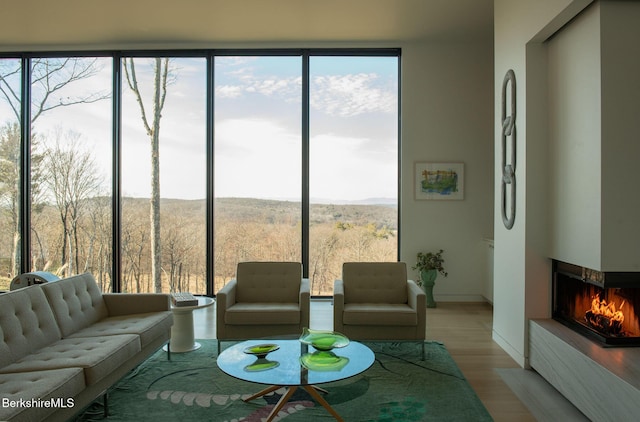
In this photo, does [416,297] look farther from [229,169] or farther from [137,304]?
[229,169]

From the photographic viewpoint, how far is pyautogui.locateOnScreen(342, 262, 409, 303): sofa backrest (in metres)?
4.57

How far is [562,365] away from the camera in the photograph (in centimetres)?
324

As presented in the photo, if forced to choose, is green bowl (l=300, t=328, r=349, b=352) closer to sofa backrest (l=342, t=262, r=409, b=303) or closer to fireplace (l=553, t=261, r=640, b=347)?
sofa backrest (l=342, t=262, r=409, b=303)

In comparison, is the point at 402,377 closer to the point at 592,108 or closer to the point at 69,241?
the point at 592,108

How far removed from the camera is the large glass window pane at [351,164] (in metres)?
6.45

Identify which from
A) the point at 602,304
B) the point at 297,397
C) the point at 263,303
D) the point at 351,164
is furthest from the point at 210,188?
the point at 602,304

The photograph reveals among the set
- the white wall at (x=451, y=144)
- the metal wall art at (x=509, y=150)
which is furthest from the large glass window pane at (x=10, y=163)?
the metal wall art at (x=509, y=150)

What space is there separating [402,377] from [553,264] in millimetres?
1592

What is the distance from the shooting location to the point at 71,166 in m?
6.54

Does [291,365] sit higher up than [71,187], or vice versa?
[71,187]

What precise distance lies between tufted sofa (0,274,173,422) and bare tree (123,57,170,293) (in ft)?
7.72

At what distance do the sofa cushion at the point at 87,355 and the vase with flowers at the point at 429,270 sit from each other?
152 inches

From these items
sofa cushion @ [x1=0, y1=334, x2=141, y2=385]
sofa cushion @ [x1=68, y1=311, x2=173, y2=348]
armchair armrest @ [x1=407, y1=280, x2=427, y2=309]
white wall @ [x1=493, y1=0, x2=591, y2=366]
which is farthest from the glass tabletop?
white wall @ [x1=493, y1=0, x2=591, y2=366]

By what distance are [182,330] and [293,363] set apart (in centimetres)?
180
